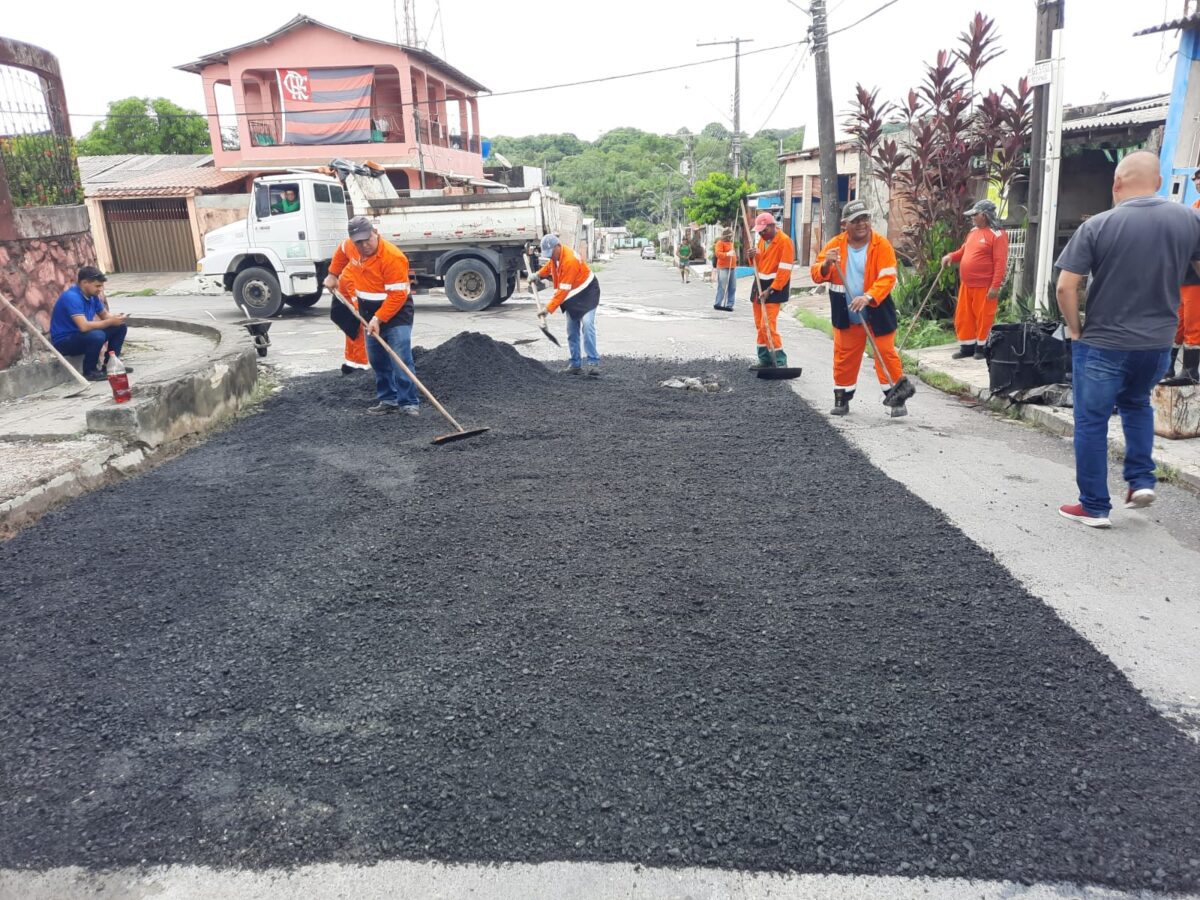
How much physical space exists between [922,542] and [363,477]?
129 inches

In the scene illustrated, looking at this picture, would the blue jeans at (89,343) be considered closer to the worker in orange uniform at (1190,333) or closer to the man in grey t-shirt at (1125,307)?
the man in grey t-shirt at (1125,307)

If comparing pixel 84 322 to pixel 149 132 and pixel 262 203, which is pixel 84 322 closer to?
pixel 262 203

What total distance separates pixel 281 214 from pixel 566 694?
43.4 feet

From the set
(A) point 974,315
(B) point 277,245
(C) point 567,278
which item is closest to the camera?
(C) point 567,278

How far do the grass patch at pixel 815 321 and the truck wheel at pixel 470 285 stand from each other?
17.9 feet

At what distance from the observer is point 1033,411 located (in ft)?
22.1

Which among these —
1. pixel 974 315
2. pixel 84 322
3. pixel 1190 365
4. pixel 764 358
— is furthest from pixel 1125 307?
pixel 84 322

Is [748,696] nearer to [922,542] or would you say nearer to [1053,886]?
[1053,886]

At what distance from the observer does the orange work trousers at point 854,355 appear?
6.67m

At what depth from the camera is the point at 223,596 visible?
357 centimetres

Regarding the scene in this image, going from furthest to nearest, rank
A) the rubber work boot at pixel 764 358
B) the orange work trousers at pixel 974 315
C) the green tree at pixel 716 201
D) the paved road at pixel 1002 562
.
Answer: the green tree at pixel 716 201 → the orange work trousers at pixel 974 315 → the rubber work boot at pixel 764 358 → the paved road at pixel 1002 562

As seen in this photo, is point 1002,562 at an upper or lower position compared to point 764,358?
lower

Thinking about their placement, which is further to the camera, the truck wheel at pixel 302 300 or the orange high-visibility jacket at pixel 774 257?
the truck wheel at pixel 302 300

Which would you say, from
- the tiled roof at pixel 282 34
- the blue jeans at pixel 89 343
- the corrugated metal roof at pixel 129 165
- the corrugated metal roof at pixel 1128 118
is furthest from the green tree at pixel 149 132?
the corrugated metal roof at pixel 1128 118
